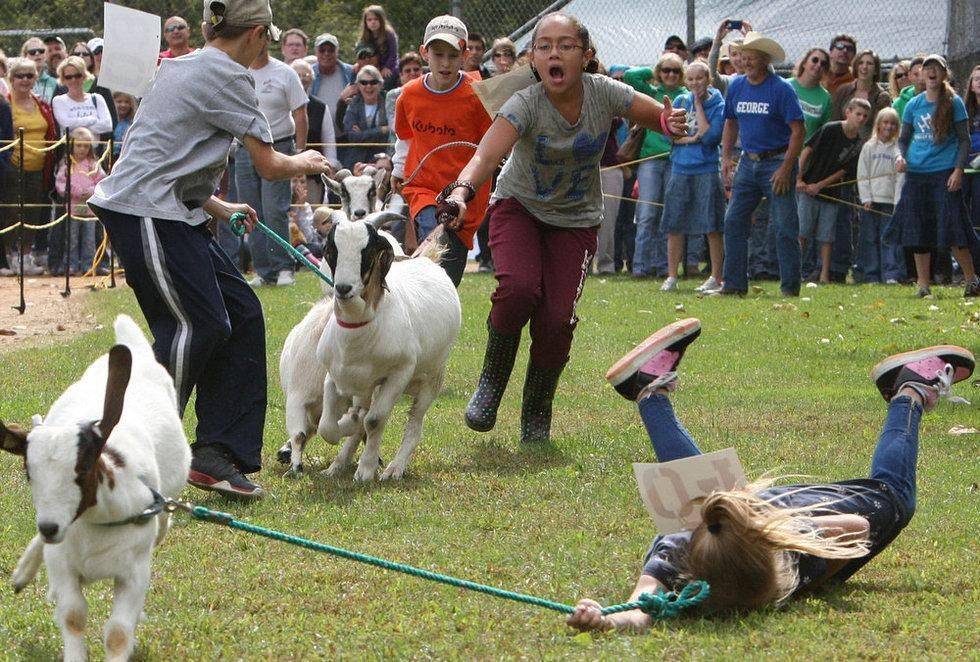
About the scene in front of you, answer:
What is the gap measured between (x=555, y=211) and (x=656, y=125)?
73 cm

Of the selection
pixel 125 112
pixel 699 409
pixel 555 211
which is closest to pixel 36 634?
pixel 555 211

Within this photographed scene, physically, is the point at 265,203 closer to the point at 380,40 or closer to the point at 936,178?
the point at 380,40

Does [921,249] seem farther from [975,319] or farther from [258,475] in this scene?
[258,475]

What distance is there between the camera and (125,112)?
18406 millimetres

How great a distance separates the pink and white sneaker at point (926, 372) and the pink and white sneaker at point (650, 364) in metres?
0.91

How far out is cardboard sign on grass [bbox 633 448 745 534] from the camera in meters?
5.22

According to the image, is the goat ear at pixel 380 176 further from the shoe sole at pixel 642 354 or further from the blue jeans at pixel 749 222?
the shoe sole at pixel 642 354

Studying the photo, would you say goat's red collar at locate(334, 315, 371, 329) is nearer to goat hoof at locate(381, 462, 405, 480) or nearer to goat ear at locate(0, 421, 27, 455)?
goat hoof at locate(381, 462, 405, 480)

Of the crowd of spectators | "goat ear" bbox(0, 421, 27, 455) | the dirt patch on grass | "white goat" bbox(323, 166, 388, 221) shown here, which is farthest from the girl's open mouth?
the crowd of spectators

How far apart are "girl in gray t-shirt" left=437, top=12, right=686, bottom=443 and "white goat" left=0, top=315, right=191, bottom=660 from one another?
3.28 metres

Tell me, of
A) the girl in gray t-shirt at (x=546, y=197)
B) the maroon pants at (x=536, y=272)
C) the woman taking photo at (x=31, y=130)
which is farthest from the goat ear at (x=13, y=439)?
the woman taking photo at (x=31, y=130)

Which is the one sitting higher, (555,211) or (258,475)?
(555,211)

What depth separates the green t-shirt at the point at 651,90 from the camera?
17.1 meters

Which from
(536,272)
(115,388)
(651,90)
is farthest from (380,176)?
(115,388)
